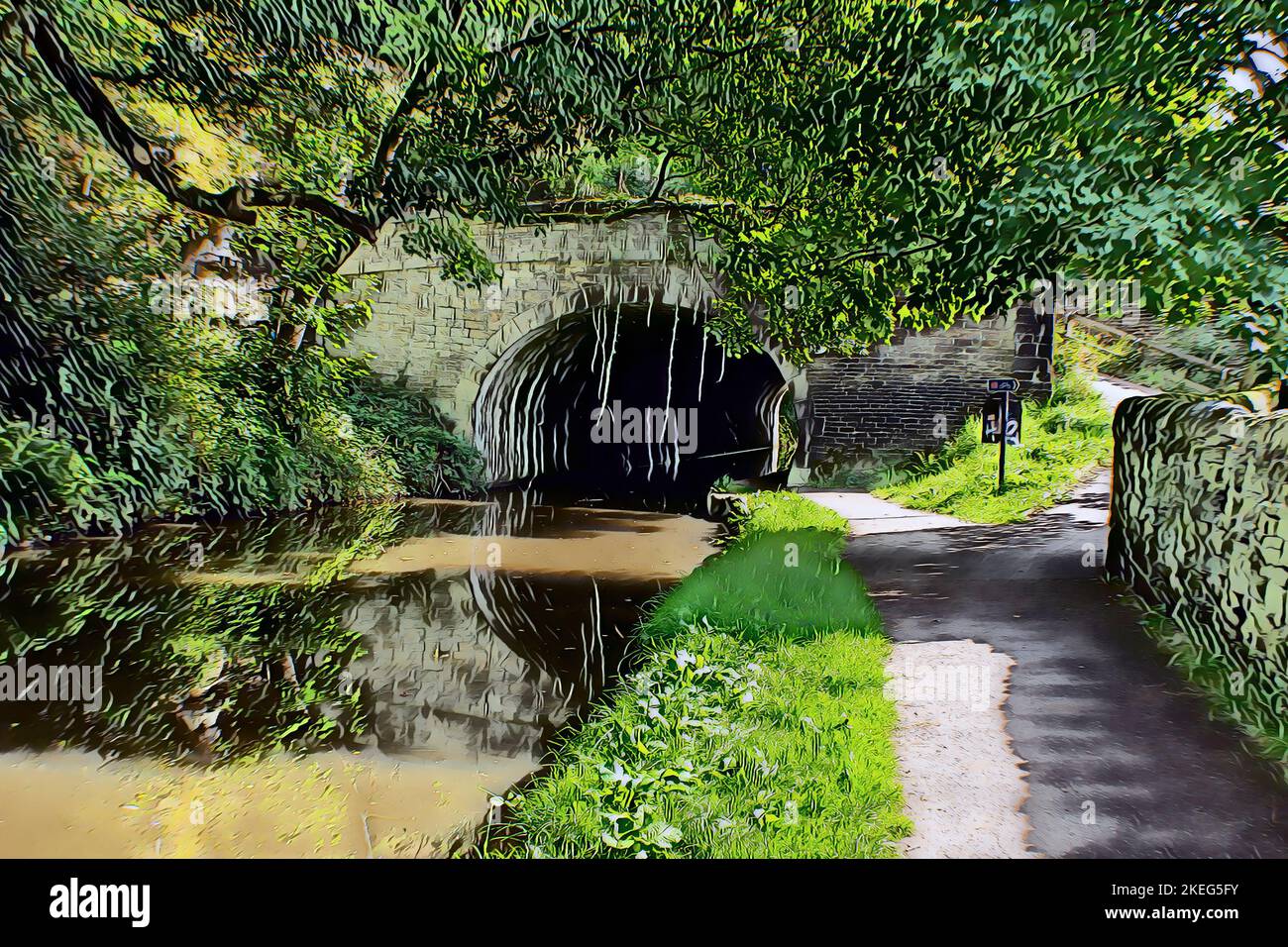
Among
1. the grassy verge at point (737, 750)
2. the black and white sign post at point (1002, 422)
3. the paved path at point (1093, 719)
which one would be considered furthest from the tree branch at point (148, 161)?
the black and white sign post at point (1002, 422)

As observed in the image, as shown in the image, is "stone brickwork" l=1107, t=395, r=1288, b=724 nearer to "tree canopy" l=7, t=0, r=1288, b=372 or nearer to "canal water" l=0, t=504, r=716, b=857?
"tree canopy" l=7, t=0, r=1288, b=372

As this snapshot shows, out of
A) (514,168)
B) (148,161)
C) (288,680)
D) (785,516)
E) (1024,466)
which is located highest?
(514,168)

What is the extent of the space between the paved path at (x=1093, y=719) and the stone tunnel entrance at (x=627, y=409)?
26.0 ft

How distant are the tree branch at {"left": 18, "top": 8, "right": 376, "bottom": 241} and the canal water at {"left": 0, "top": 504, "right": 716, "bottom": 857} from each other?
253 cm

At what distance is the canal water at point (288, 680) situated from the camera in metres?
3.22

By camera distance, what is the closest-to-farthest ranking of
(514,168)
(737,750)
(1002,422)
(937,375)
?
(737,750) < (514,168) < (1002,422) < (937,375)

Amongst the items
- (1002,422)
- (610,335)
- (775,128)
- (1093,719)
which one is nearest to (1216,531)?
(1093,719)

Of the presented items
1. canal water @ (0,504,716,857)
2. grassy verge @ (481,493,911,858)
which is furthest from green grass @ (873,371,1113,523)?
grassy verge @ (481,493,911,858)

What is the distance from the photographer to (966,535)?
7234 millimetres

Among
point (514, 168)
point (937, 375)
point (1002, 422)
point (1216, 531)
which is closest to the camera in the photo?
point (1216, 531)

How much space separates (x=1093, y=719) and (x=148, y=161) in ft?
18.6

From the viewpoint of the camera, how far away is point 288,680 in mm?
4816

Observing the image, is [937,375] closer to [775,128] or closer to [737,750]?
[775,128]

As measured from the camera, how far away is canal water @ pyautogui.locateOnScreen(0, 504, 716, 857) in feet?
10.6
